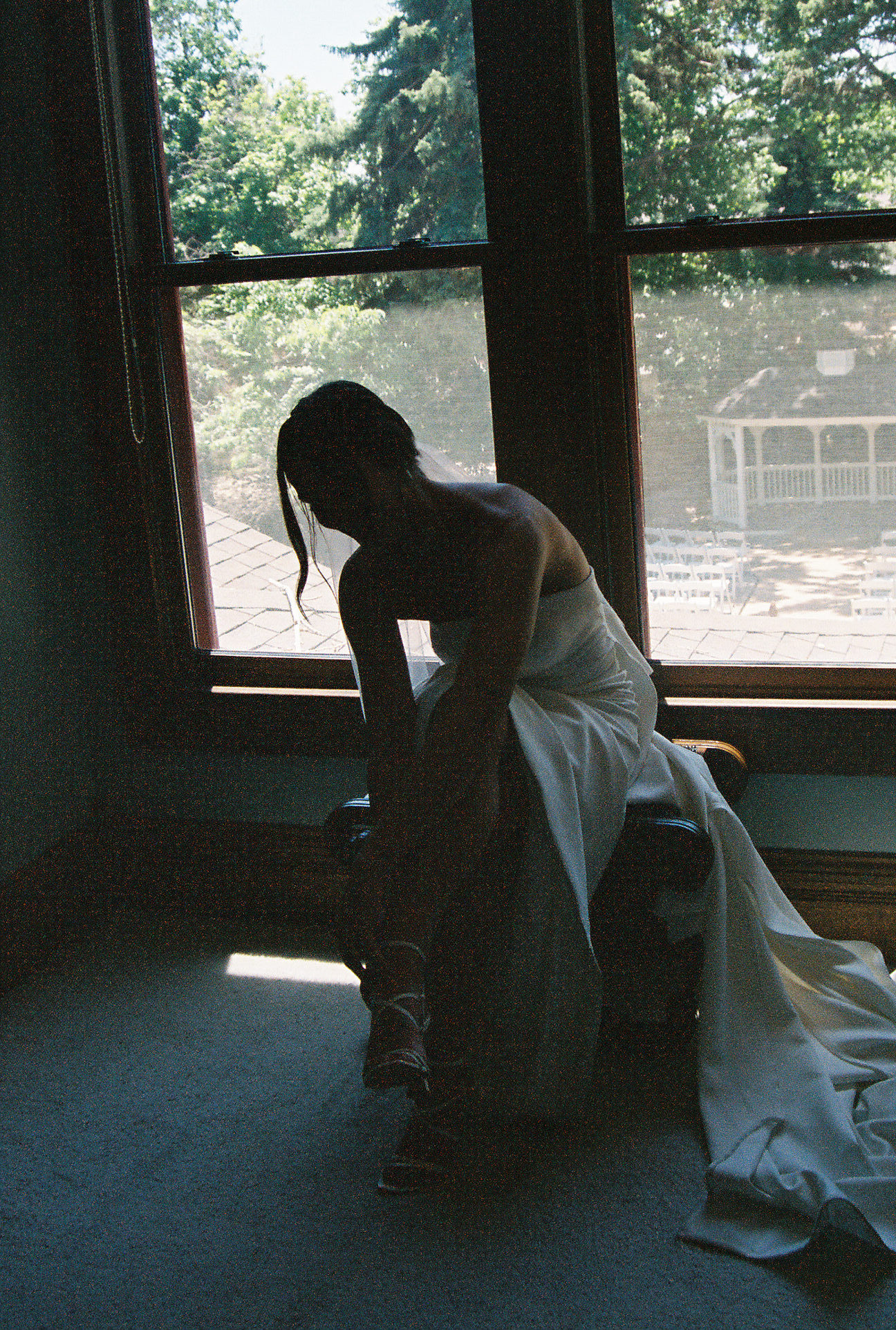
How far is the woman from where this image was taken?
1.80 meters

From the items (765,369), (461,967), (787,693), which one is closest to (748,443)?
(765,369)

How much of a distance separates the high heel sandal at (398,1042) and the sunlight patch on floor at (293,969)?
0.79 m

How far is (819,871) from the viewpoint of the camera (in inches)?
97.2

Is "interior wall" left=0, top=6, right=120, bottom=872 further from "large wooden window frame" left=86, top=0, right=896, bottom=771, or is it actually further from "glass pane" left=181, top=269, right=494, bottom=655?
"glass pane" left=181, top=269, right=494, bottom=655

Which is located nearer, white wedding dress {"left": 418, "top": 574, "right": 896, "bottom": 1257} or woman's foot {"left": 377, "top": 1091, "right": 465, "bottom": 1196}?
white wedding dress {"left": 418, "top": 574, "right": 896, "bottom": 1257}

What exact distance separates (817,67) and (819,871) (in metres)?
1.63

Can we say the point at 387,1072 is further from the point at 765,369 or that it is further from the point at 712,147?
the point at 712,147

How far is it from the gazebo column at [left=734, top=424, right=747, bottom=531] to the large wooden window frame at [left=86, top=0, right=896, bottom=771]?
216 mm

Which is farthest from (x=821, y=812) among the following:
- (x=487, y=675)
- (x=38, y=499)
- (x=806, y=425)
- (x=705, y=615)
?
(x=38, y=499)

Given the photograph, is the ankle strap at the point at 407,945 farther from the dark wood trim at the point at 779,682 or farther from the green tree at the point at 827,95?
the green tree at the point at 827,95

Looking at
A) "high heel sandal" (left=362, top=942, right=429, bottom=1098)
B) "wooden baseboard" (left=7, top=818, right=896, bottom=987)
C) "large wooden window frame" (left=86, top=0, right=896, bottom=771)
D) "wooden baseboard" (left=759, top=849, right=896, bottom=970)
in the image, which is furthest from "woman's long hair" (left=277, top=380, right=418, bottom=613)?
"wooden baseboard" (left=759, top=849, right=896, bottom=970)

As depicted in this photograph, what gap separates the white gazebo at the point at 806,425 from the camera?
2.27 metres

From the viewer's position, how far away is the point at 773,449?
2334mm

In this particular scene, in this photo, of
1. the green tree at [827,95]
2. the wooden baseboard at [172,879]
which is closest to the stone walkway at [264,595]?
the wooden baseboard at [172,879]
